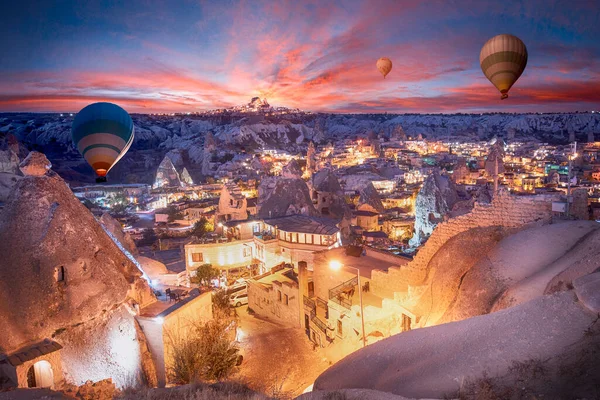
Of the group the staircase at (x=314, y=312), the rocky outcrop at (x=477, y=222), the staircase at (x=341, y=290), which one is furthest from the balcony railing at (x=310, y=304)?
the rocky outcrop at (x=477, y=222)

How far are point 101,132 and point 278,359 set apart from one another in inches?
448

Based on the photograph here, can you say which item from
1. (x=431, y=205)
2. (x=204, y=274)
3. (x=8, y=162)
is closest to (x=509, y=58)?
(x=204, y=274)

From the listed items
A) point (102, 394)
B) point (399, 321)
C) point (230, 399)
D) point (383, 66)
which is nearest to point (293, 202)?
point (383, 66)

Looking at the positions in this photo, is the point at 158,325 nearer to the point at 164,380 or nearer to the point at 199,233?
the point at 164,380

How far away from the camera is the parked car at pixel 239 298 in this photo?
20.6 m

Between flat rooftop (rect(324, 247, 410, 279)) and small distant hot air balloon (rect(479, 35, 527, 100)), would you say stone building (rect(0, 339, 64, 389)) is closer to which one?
flat rooftop (rect(324, 247, 410, 279))

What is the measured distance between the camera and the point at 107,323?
35.7 feet

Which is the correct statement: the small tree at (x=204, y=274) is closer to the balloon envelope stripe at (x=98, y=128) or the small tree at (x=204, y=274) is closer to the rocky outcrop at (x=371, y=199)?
the balloon envelope stripe at (x=98, y=128)

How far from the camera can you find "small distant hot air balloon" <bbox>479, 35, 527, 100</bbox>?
17.8m

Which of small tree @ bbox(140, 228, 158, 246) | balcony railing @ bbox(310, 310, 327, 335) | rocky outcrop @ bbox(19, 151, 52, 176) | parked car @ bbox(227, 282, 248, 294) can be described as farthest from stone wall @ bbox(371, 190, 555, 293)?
small tree @ bbox(140, 228, 158, 246)

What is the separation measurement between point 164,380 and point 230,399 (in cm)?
602

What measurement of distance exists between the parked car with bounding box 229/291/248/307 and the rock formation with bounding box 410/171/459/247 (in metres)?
18.4

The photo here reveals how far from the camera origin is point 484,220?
11055 millimetres

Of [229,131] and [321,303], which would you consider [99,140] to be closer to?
[321,303]
